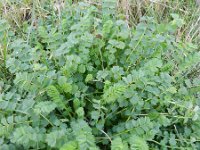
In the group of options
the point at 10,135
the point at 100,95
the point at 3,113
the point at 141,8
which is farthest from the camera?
the point at 141,8

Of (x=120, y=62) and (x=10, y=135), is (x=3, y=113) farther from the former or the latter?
(x=120, y=62)

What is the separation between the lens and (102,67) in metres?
1.68

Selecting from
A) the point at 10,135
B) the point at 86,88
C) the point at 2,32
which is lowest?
the point at 10,135

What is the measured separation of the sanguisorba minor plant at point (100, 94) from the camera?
1.41 metres

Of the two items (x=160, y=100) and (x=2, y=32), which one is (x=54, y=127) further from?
(x=2, y=32)

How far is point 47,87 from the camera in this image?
1456mm

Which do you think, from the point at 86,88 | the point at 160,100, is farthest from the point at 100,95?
the point at 160,100

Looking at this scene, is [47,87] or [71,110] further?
[71,110]

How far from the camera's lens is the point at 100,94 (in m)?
1.67

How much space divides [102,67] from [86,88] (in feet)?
0.50

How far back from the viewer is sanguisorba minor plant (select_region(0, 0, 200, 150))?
55.4 inches

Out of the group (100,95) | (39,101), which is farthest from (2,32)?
(100,95)

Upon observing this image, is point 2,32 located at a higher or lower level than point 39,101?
higher

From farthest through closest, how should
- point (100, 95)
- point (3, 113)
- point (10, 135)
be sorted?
point (100, 95)
point (3, 113)
point (10, 135)
